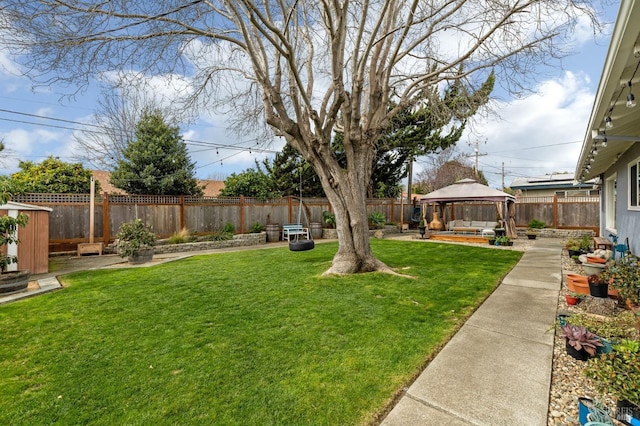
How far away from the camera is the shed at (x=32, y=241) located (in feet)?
20.6

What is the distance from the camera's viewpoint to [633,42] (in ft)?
6.74

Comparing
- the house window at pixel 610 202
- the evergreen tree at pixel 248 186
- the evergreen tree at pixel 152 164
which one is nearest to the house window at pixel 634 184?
the house window at pixel 610 202

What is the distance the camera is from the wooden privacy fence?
31.0ft

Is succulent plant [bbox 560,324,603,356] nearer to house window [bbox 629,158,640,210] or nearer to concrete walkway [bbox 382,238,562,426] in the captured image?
concrete walkway [bbox 382,238,562,426]

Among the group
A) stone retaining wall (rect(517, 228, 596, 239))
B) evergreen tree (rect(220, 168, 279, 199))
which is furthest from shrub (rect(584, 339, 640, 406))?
stone retaining wall (rect(517, 228, 596, 239))

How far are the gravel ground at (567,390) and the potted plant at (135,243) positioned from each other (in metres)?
8.72

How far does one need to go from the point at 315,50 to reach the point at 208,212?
24.7ft

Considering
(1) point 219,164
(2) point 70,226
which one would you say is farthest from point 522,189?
(2) point 70,226

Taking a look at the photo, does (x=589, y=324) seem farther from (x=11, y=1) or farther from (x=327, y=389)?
(x=11, y=1)

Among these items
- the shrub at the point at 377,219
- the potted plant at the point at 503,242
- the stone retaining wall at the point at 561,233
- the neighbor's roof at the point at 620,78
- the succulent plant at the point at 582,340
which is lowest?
the succulent plant at the point at 582,340

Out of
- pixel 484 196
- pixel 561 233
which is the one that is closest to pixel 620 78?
pixel 484 196

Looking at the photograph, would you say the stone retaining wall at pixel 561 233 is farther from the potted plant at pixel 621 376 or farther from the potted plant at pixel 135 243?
the potted plant at pixel 135 243

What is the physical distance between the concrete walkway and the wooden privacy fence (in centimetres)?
657

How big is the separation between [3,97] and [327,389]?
16873mm
